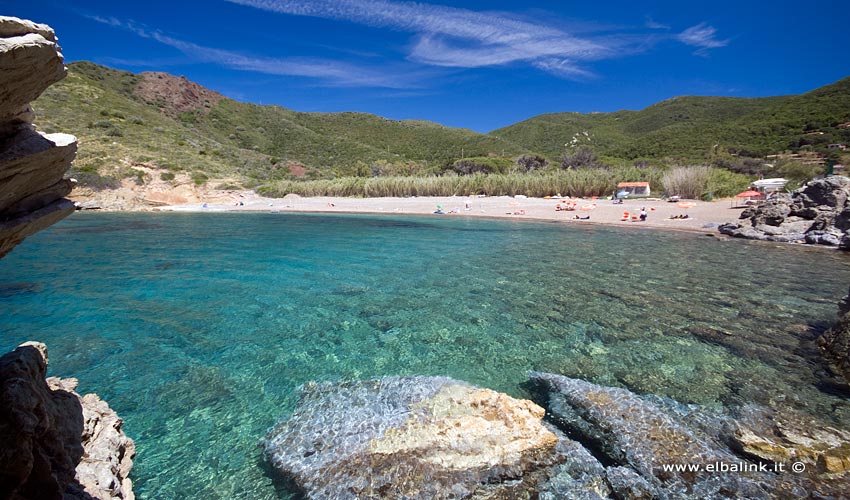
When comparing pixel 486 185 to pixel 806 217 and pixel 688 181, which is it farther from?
pixel 806 217

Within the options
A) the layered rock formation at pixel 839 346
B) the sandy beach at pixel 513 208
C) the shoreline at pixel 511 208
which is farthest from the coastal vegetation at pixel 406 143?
the layered rock formation at pixel 839 346

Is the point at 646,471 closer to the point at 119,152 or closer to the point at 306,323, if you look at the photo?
the point at 306,323

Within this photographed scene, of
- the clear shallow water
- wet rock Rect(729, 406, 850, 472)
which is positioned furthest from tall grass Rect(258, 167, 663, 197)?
wet rock Rect(729, 406, 850, 472)

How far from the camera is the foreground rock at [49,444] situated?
1613 mm

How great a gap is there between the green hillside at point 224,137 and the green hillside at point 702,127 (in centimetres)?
1363

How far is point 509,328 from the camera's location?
5.55 metres

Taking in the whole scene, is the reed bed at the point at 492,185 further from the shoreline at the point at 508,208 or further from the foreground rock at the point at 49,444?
the foreground rock at the point at 49,444

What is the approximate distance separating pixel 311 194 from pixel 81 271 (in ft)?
78.1

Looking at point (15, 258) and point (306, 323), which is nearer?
point (306, 323)

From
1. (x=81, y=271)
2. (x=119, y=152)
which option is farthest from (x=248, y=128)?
(x=81, y=271)

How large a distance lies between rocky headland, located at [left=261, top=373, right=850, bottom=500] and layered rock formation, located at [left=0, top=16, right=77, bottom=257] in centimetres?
225

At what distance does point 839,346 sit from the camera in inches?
167

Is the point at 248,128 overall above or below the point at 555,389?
above

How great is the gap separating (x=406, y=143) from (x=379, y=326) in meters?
63.7
